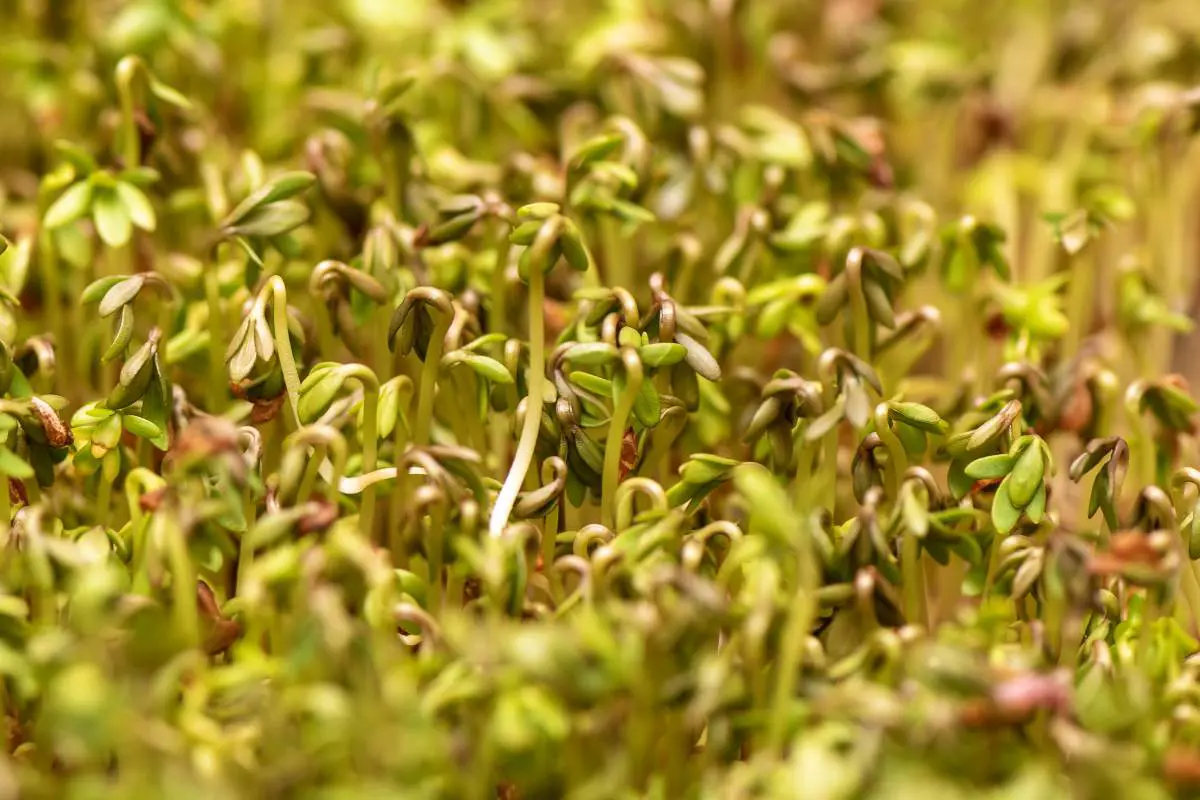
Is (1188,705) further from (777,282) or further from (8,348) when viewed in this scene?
(8,348)

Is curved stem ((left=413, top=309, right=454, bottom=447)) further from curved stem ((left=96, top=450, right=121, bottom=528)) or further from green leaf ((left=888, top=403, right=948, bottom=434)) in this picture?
green leaf ((left=888, top=403, right=948, bottom=434))

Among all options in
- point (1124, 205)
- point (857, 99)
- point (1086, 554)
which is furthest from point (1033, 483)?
point (857, 99)

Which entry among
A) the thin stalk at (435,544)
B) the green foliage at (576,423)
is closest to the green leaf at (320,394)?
the green foliage at (576,423)

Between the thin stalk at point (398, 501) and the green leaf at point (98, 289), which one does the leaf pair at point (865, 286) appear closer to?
the thin stalk at point (398, 501)

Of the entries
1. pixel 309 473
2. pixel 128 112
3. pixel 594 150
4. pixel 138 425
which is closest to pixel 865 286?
pixel 594 150

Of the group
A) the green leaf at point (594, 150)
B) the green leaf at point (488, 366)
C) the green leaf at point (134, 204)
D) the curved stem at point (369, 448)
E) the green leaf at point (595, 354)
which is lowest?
the curved stem at point (369, 448)
